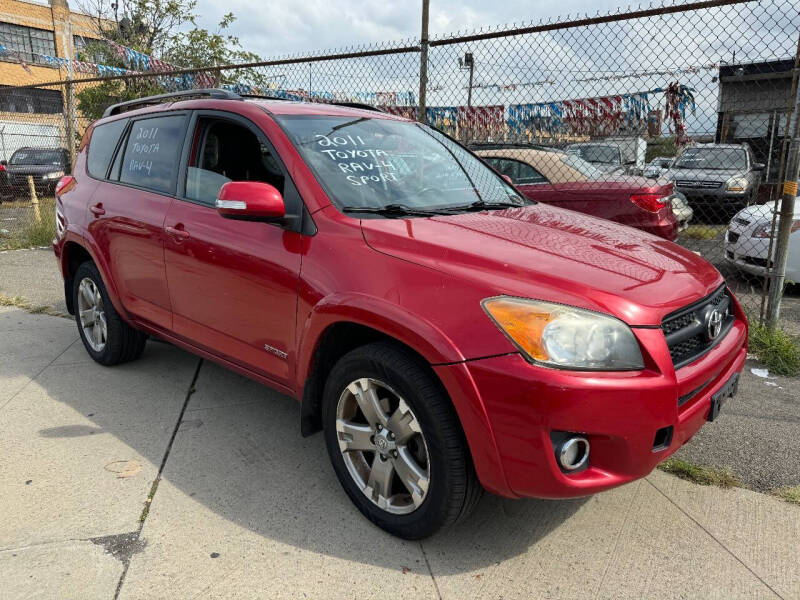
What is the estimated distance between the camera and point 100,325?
440 cm

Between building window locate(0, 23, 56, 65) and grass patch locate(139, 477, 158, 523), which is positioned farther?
building window locate(0, 23, 56, 65)

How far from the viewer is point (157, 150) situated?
3.77 meters

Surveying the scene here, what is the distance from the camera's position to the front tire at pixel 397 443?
2.24 metres

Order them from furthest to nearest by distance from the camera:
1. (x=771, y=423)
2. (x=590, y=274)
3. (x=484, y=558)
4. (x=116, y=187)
A: (x=116, y=187), (x=771, y=423), (x=484, y=558), (x=590, y=274)

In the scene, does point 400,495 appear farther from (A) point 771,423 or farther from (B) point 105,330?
(B) point 105,330

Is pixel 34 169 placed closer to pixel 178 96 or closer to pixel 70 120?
pixel 70 120

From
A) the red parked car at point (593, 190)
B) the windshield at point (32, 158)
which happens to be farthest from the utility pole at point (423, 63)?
the windshield at point (32, 158)

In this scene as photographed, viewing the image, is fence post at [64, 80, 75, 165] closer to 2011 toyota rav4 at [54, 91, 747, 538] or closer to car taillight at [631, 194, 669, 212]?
2011 toyota rav4 at [54, 91, 747, 538]

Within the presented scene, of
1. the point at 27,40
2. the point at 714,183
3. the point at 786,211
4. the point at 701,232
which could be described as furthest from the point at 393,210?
the point at 27,40

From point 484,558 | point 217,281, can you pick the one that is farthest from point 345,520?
point 217,281

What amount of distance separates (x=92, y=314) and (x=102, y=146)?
118 centimetres

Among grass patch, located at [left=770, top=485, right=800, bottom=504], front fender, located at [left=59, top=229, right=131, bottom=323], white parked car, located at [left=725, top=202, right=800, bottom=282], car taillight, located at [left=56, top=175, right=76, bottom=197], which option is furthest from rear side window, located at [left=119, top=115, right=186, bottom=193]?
white parked car, located at [left=725, top=202, right=800, bottom=282]

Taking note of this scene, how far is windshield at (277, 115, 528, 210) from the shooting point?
2.93m

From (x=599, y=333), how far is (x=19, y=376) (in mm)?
3941
